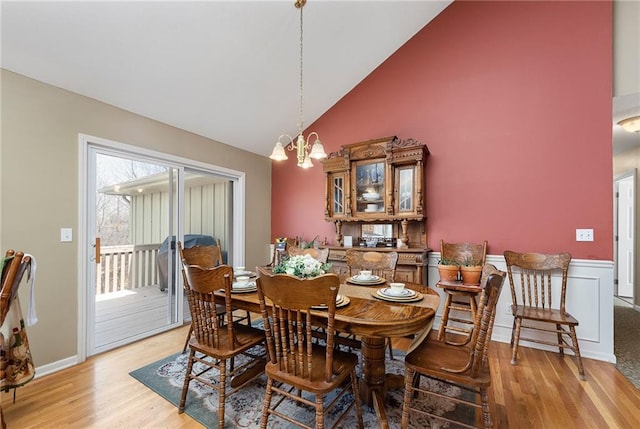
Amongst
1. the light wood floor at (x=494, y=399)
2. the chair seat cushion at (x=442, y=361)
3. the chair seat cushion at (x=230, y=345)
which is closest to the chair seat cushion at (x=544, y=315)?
the light wood floor at (x=494, y=399)

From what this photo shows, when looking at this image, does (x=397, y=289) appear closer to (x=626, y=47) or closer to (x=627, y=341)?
(x=627, y=341)

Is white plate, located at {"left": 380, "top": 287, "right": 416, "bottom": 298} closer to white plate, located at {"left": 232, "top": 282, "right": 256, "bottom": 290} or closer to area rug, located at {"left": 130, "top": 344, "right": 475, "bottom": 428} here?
area rug, located at {"left": 130, "top": 344, "right": 475, "bottom": 428}

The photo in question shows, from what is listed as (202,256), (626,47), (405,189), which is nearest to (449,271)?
(405,189)

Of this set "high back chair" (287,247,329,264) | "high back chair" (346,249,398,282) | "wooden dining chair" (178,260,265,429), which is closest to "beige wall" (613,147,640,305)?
"high back chair" (346,249,398,282)

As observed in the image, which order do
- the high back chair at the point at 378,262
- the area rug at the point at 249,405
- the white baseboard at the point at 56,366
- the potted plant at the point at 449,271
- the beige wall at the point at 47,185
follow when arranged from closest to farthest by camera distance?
the area rug at the point at 249,405 < the beige wall at the point at 47,185 < the white baseboard at the point at 56,366 < the high back chair at the point at 378,262 < the potted plant at the point at 449,271

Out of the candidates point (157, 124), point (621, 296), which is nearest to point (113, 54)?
point (157, 124)

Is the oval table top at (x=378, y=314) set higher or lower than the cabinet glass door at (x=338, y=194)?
lower

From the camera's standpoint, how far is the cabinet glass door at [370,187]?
3566 millimetres

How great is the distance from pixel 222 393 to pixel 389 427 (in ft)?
3.46

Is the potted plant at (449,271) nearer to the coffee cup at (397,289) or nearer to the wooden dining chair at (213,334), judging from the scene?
the coffee cup at (397,289)

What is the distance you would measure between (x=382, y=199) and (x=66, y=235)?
10.7 ft

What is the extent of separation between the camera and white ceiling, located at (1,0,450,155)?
2145 millimetres

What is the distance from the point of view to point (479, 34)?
3258 millimetres

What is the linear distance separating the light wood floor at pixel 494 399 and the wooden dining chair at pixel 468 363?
555 millimetres
